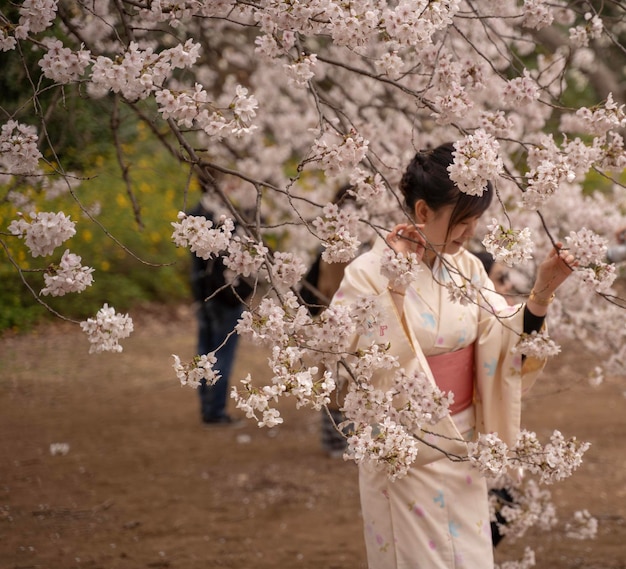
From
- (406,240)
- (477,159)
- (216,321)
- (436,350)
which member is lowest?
(216,321)

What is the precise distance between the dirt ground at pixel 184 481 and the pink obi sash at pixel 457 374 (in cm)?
125

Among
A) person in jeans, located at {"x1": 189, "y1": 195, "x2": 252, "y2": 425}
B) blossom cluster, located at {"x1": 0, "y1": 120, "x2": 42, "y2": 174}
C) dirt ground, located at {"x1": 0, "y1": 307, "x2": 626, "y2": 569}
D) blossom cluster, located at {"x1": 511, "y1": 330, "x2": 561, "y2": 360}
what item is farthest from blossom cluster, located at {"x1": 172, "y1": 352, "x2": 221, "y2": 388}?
person in jeans, located at {"x1": 189, "y1": 195, "x2": 252, "y2": 425}

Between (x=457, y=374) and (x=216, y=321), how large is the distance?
3.49m

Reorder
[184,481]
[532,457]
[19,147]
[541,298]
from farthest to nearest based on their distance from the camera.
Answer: [184,481] < [541,298] < [532,457] < [19,147]

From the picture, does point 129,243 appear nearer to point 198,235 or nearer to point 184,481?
point 184,481

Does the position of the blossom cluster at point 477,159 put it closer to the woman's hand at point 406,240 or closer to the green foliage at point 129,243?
the woman's hand at point 406,240

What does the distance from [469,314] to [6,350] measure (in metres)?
6.52

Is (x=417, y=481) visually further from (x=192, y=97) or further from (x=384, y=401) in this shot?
(x=192, y=97)

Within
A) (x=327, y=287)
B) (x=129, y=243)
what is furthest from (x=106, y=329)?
(x=129, y=243)

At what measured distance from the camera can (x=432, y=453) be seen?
2479 mm

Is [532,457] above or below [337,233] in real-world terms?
below

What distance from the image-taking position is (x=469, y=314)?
272cm

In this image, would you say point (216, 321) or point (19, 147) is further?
point (216, 321)

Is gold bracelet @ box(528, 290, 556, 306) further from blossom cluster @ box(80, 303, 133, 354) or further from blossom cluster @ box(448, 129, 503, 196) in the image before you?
blossom cluster @ box(80, 303, 133, 354)
